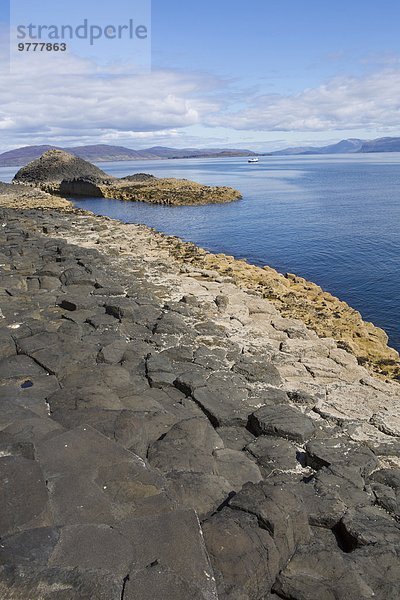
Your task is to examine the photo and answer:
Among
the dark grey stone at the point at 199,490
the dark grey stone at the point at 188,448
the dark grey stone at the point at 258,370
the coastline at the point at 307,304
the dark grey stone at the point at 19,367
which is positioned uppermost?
the dark grey stone at the point at 19,367

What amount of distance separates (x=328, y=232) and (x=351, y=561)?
30.0 meters

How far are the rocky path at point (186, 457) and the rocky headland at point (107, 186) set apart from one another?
4471 cm

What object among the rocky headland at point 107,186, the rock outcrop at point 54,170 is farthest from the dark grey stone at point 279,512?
the rock outcrop at point 54,170

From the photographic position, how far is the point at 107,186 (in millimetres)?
67375

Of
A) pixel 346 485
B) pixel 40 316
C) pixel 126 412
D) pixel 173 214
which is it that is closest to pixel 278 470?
pixel 346 485

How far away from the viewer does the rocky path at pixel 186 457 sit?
12.3 ft

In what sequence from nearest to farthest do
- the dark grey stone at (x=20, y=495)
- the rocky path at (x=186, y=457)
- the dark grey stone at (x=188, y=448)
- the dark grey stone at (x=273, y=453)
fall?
the rocky path at (x=186, y=457), the dark grey stone at (x=20, y=495), the dark grey stone at (x=188, y=448), the dark grey stone at (x=273, y=453)

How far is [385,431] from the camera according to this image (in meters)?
7.39

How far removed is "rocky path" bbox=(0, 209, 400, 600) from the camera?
374cm

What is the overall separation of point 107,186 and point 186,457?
65217 millimetres

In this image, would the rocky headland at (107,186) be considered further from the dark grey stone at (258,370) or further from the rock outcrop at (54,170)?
the dark grey stone at (258,370)

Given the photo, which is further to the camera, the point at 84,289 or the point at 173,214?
the point at 173,214

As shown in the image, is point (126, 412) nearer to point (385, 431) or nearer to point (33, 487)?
point (33, 487)

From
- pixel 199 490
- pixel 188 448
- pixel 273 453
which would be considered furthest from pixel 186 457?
pixel 273 453
